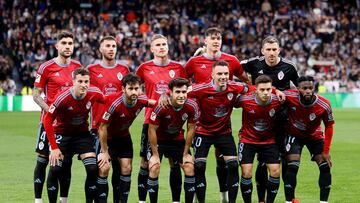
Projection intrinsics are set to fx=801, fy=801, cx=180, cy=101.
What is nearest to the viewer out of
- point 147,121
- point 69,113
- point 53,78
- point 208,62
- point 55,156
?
point 55,156

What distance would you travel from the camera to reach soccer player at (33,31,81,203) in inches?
446

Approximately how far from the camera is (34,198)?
12344 millimetres

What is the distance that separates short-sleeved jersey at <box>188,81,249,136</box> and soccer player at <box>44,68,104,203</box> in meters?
1.39

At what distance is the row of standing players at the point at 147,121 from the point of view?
10.8m

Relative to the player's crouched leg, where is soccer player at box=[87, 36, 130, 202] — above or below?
above

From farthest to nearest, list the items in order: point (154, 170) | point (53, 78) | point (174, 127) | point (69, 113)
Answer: point (53, 78)
point (174, 127)
point (69, 113)
point (154, 170)

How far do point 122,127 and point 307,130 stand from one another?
8.61 feet

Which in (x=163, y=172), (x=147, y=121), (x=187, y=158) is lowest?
(x=163, y=172)

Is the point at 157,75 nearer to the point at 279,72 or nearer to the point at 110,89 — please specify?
the point at 110,89

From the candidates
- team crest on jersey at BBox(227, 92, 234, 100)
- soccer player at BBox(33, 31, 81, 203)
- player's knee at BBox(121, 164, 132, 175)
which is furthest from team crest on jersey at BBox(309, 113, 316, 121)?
soccer player at BBox(33, 31, 81, 203)

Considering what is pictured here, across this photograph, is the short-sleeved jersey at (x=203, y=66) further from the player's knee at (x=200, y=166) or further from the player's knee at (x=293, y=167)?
the player's knee at (x=293, y=167)

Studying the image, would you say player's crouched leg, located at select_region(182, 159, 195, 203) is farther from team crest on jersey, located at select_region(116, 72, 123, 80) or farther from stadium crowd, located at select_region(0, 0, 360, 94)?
stadium crowd, located at select_region(0, 0, 360, 94)

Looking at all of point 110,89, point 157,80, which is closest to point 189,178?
point 157,80

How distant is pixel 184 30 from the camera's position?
3916 cm
